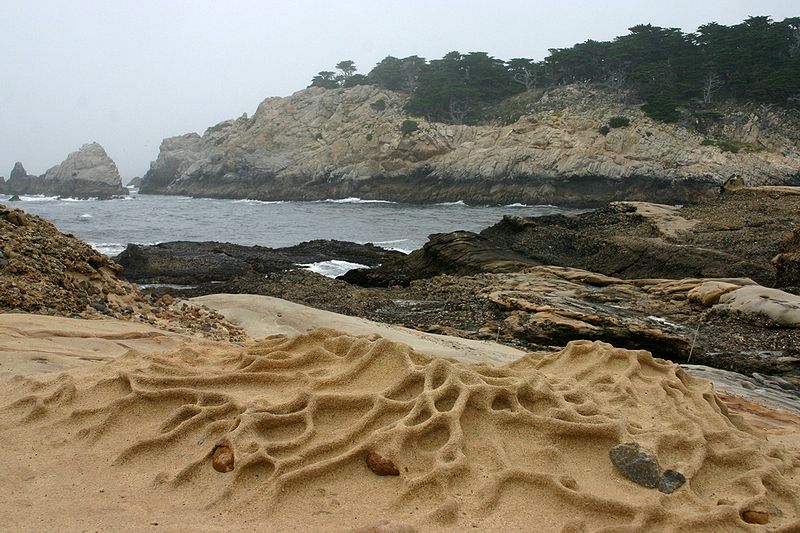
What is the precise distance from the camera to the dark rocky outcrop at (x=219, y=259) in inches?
599

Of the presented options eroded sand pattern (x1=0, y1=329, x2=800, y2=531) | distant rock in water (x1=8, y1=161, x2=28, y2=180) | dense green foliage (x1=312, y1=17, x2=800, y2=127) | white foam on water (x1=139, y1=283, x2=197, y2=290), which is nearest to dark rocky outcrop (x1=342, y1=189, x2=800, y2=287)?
white foam on water (x1=139, y1=283, x2=197, y2=290)

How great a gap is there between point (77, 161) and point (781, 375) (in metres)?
83.1

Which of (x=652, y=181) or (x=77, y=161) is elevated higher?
(x=77, y=161)

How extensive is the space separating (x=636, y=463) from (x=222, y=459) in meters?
2.20

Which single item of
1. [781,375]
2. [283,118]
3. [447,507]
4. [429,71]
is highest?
[429,71]

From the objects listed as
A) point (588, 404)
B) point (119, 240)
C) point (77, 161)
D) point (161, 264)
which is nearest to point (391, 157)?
point (119, 240)

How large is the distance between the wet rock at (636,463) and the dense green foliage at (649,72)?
159 feet

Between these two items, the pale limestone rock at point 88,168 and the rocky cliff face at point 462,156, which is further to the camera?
the pale limestone rock at point 88,168

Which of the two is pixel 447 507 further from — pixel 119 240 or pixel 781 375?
pixel 119 240

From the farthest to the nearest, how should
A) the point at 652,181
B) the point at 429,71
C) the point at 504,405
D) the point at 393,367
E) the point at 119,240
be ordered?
the point at 429,71, the point at 652,181, the point at 119,240, the point at 393,367, the point at 504,405

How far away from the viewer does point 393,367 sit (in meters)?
4.12

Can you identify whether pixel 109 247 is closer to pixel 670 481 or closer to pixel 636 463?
pixel 636 463

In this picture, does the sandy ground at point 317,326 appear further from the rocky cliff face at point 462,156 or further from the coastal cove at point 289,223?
the rocky cliff face at point 462,156

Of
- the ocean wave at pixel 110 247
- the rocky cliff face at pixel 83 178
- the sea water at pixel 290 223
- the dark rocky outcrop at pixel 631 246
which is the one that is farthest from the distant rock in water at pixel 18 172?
the dark rocky outcrop at pixel 631 246
